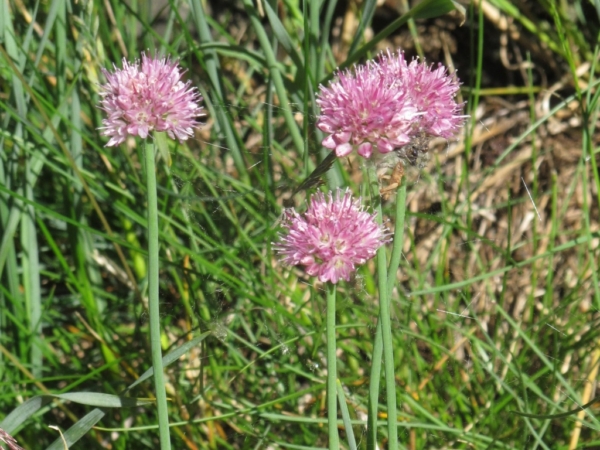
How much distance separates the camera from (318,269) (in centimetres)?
55

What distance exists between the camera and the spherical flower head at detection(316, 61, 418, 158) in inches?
21.2

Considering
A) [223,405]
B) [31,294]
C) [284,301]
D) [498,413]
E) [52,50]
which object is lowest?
[498,413]

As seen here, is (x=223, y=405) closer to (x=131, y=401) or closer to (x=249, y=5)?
(x=131, y=401)

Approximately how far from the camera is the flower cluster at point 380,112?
540mm

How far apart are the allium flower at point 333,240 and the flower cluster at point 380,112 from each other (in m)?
0.05

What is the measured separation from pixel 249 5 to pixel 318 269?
0.54 meters

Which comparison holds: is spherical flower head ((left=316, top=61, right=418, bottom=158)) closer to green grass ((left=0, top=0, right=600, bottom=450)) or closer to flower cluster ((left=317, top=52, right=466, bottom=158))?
flower cluster ((left=317, top=52, right=466, bottom=158))

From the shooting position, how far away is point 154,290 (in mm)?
567

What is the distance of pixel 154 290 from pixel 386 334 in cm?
17

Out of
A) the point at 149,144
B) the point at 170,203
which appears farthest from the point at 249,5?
the point at 149,144

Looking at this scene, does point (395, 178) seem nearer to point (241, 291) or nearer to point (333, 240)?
point (333, 240)

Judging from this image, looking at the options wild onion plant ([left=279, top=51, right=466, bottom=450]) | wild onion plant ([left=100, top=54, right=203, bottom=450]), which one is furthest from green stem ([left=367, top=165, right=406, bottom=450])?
wild onion plant ([left=100, top=54, right=203, bottom=450])

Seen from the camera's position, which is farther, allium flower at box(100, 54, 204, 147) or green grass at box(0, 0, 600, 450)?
green grass at box(0, 0, 600, 450)

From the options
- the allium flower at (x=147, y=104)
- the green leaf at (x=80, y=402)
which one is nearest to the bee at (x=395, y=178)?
the allium flower at (x=147, y=104)
